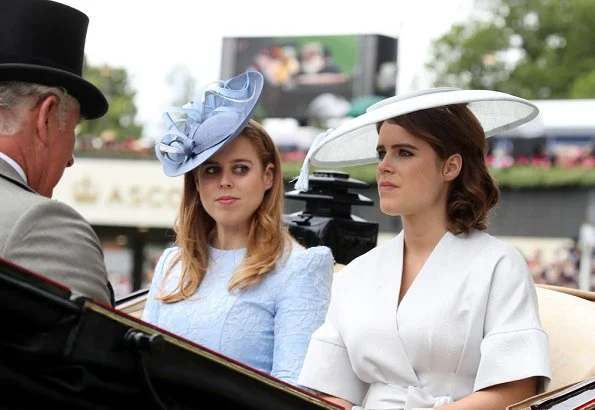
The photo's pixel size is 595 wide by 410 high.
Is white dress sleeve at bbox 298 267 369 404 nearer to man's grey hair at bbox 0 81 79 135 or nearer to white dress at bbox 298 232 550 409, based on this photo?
white dress at bbox 298 232 550 409

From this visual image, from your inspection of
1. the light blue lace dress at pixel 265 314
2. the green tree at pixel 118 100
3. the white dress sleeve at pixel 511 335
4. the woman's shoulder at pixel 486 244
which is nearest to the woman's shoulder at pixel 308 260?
the light blue lace dress at pixel 265 314

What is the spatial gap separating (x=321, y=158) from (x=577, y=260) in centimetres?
1892

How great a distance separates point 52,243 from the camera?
2268 millimetres

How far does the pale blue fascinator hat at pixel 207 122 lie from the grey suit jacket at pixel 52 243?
1.10 meters

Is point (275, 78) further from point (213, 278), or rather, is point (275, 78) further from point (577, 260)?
point (213, 278)

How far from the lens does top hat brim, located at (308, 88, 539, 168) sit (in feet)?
9.21

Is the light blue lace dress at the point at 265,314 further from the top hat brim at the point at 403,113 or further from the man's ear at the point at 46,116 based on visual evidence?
the man's ear at the point at 46,116

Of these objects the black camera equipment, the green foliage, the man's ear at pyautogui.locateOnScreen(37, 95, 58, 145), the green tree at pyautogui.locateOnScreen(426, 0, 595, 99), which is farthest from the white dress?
the green tree at pyautogui.locateOnScreen(426, 0, 595, 99)

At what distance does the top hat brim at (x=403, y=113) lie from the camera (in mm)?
2807

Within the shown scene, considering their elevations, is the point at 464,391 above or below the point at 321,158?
below

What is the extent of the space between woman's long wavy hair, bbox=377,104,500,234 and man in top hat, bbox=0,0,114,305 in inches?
30.7

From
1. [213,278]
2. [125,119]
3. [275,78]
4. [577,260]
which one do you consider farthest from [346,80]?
[213,278]

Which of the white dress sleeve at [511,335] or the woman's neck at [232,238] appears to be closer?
the white dress sleeve at [511,335]

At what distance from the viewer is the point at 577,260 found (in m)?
21.4
